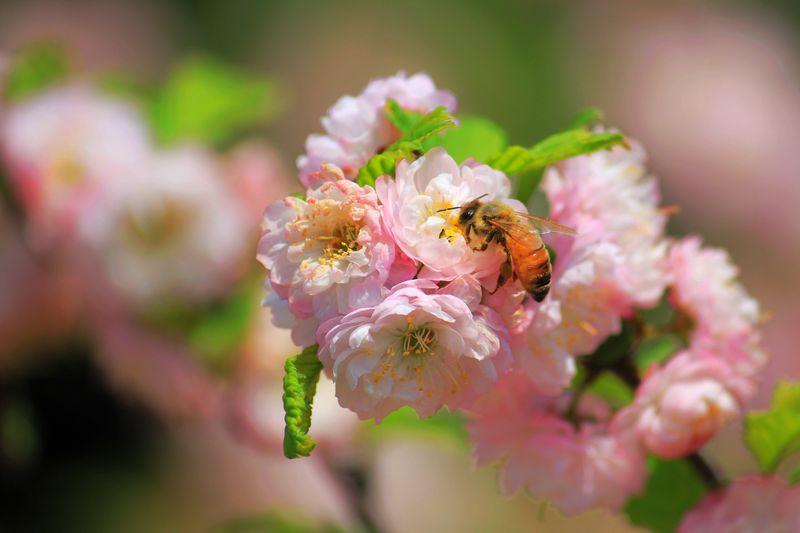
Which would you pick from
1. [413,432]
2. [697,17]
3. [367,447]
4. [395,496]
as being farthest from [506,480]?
[697,17]

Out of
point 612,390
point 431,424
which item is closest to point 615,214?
point 612,390

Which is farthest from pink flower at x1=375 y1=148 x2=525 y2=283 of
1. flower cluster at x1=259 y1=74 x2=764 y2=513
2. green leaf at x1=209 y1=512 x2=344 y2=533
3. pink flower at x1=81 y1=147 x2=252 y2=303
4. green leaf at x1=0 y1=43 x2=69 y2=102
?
green leaf at x1=0 y1=43 x2=69 y2=102

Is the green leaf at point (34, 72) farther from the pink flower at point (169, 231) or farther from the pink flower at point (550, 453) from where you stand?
the pink flower at point (550, 453)

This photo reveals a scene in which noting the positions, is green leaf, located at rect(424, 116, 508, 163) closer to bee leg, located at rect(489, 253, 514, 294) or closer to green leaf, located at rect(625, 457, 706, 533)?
bee leg, located at rect(489, 253, 514, 294)

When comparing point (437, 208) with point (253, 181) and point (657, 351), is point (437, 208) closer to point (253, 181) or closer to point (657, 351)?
point (657, 351)

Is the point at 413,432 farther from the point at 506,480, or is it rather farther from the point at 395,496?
the point at 395,496

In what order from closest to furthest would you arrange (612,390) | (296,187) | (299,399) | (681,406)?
1. (299,399)
2. (681,406)
3. (612,390)
4. (296,187)
